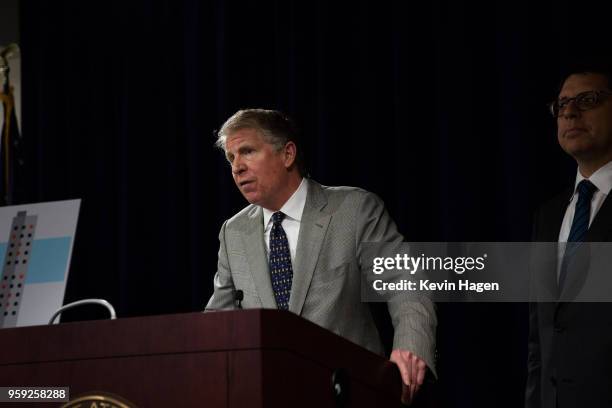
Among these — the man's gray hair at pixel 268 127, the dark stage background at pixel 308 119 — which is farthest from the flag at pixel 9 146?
the man's gray hair at pixel 268 127

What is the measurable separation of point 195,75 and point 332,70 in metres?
0.68

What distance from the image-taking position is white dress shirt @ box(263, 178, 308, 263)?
2.55 meters

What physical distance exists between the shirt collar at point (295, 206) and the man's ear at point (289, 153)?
0.27ft

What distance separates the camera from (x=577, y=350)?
7.06 feet

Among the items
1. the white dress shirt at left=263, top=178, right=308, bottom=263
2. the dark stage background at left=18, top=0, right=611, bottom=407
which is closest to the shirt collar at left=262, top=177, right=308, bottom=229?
the white dress shirt at left=263, top=178, right=308, bottom=263

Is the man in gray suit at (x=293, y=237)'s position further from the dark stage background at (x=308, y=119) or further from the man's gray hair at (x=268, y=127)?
the dark stage background at (x=308, y=119)

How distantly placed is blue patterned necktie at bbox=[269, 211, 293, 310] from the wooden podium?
2.80ft

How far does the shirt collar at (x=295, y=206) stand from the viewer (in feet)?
8.46

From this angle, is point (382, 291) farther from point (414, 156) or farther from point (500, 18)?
point (500, 18)

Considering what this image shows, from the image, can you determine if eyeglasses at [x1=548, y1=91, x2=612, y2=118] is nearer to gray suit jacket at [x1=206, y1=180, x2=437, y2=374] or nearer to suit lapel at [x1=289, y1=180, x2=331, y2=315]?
gray suit jacket at [x1=206, y1=180, x2=437, y2=374]

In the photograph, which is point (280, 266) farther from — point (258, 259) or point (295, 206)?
point (295, 206)

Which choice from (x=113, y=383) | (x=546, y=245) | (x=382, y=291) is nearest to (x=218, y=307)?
(x=382, y=291)

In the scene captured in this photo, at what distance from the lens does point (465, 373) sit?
302cm

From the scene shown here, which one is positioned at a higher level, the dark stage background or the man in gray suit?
the dark stage background
